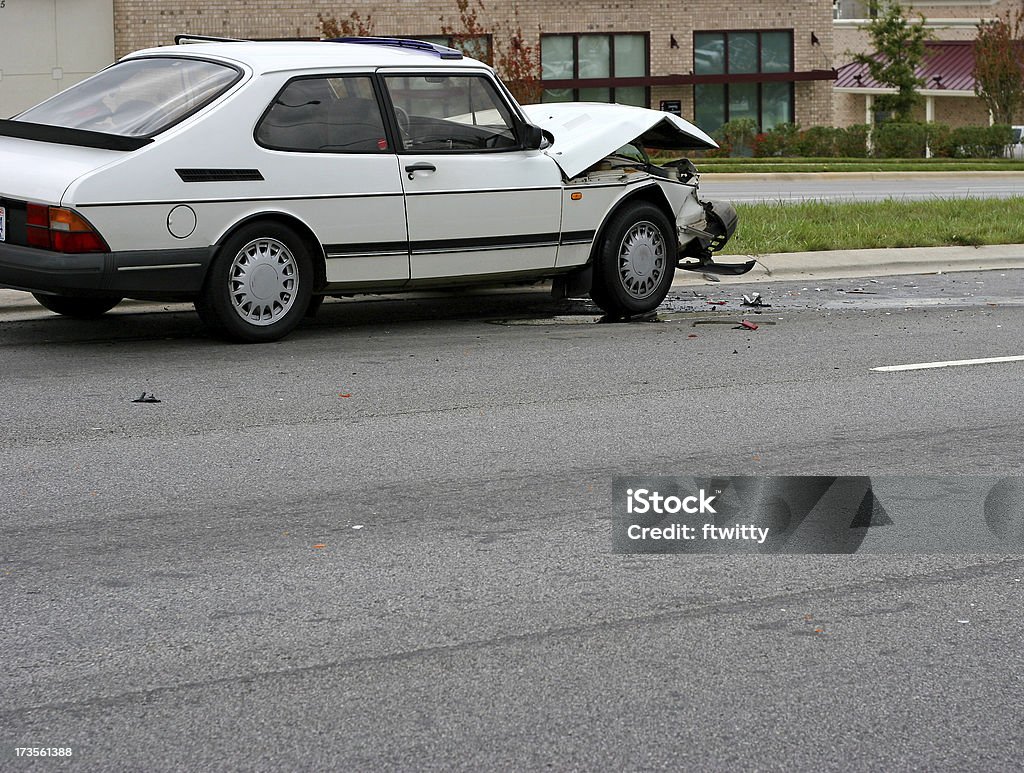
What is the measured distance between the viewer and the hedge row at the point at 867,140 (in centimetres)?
3772

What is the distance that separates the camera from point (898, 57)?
43.3 meters

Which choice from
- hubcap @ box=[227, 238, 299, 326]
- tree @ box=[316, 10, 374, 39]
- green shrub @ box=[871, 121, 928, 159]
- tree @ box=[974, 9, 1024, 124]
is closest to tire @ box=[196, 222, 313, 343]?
hubcap @ box=[227, 238, 299, 326]

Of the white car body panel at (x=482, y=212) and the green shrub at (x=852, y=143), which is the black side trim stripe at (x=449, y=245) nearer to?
the white car body panel at (x=482, y=212)

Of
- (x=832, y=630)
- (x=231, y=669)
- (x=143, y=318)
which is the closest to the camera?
(x=231, y=669)

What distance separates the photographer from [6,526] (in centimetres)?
513

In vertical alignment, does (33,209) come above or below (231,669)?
above

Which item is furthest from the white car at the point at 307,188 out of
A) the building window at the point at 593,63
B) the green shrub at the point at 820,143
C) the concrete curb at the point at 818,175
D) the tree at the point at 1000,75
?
the tree at the point at 1000,75

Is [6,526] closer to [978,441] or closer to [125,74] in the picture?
[978,441]

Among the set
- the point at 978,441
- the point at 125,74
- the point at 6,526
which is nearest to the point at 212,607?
the point at 6,526

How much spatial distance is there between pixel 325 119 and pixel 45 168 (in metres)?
1.72

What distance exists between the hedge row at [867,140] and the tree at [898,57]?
465 cm

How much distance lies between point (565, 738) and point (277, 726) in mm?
701

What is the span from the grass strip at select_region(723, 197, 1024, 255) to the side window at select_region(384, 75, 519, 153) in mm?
4402

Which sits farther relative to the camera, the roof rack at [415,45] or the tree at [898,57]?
the tree at [898,57]
